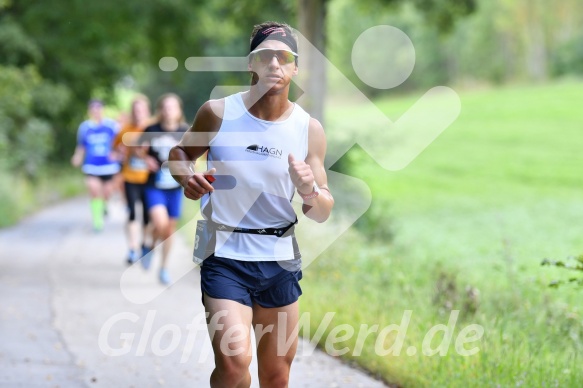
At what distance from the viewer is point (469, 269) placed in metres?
14.0

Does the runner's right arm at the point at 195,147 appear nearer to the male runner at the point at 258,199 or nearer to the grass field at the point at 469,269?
the male runner at the point at 258,199

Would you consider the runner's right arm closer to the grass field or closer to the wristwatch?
the wristwatch

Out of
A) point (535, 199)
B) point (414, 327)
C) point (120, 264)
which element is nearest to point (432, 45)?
point (535, 199)

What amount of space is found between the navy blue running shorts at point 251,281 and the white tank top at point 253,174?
41 millimetres

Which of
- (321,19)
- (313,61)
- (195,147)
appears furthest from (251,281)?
(313,61)

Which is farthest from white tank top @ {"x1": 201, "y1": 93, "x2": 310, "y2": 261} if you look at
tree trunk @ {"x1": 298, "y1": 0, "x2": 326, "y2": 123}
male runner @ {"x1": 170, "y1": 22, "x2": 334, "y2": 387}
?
tree trunk @ {"x1": 298, "y1": 0, "x2": 326, "y2": 123}

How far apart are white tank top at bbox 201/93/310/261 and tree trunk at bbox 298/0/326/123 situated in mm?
10166

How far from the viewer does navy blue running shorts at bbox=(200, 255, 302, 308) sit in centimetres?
519

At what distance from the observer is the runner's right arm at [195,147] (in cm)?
511

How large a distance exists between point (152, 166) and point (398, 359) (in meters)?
5.01

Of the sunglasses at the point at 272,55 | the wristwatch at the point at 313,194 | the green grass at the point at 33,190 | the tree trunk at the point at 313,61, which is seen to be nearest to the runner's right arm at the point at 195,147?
the sunglasses at the point at 272,55

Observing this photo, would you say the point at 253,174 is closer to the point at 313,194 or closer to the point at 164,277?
the point at 313,194

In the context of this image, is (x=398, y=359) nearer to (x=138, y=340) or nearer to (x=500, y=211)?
(x=138, y=340)

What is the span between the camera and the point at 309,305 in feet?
30.7
